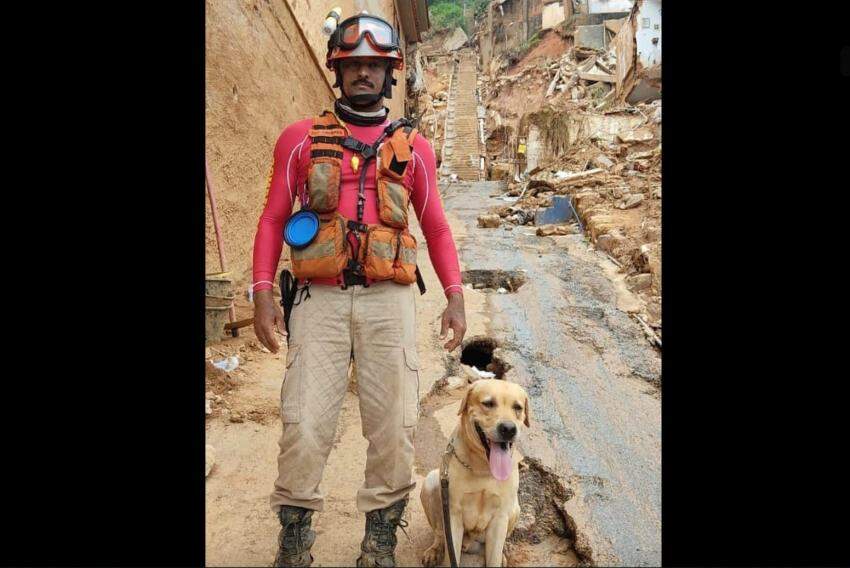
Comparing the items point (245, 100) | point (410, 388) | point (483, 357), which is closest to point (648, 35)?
point (245, 100)

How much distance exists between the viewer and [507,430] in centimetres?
256

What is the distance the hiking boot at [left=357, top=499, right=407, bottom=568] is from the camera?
8.26 feet

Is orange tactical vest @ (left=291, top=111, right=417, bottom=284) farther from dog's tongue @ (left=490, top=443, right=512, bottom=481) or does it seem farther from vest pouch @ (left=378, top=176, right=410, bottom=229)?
dog's tongue @ (left=490, top=443, right=512, bottom=481)

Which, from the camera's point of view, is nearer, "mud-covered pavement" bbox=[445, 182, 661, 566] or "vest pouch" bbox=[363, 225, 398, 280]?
"vest pouch" bbox=[363, 225, 398, 280]

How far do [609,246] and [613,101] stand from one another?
20244 mm

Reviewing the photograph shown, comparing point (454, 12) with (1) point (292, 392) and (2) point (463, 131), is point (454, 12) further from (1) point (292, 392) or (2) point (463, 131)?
(1) point (292, 392)

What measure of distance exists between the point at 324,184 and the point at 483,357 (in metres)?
4.31

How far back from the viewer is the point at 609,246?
949 centimetres

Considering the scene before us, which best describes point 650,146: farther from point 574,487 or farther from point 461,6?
point 461,6

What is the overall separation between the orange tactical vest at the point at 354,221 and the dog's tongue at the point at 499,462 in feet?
2.74

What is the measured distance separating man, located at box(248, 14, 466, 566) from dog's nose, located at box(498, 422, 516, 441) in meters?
0.38

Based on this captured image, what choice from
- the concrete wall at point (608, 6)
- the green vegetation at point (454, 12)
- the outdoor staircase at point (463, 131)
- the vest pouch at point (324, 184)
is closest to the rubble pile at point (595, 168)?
the outdoor staircase at point (463, 131)

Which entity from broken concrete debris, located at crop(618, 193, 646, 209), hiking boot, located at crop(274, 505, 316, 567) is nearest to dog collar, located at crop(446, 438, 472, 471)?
hiking boot, located at crop(274, 505, 316, 567)

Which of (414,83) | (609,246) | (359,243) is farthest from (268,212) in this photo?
(414,83)
